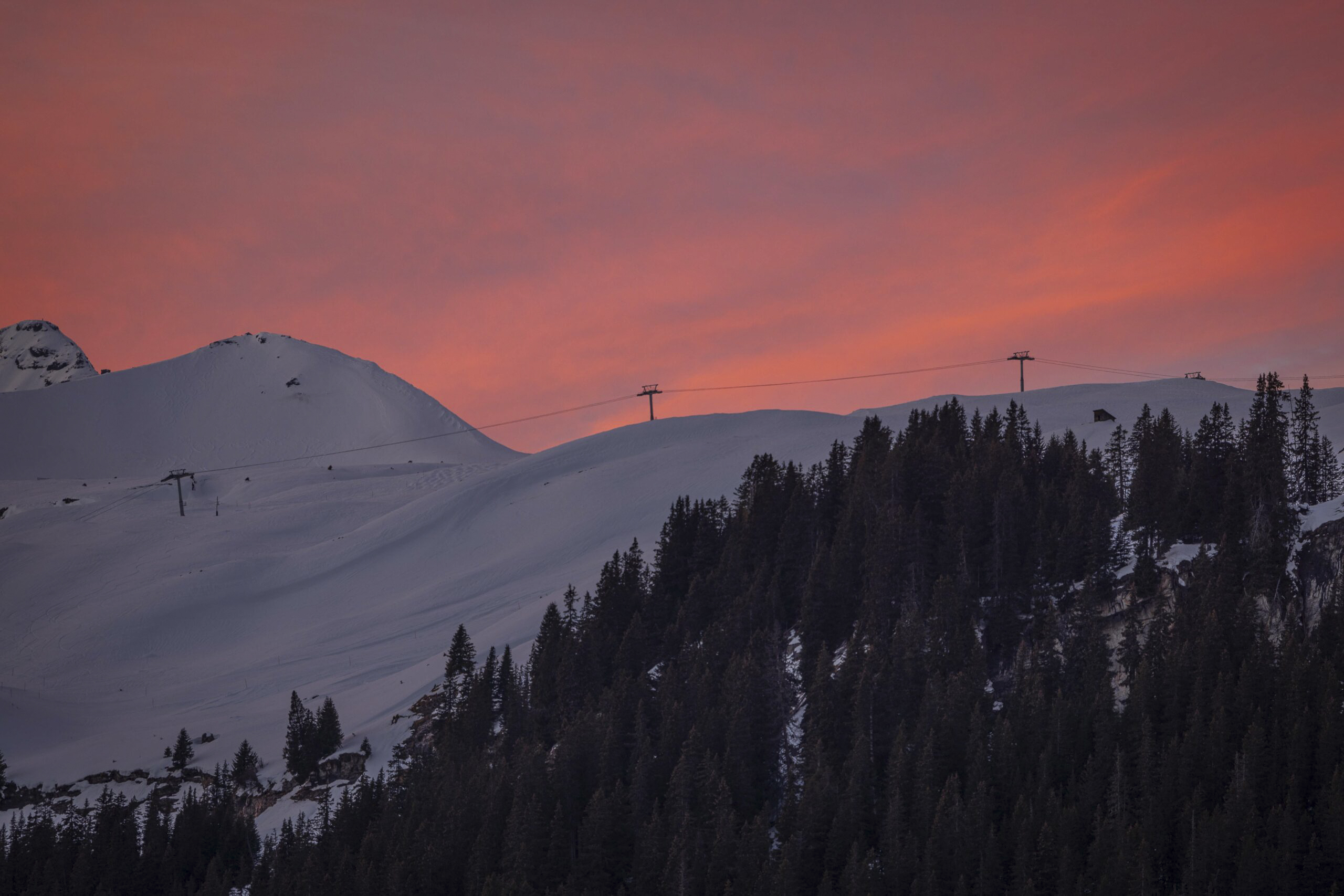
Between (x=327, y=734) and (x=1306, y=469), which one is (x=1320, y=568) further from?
(x=327, y=734)

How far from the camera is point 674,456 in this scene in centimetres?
14512

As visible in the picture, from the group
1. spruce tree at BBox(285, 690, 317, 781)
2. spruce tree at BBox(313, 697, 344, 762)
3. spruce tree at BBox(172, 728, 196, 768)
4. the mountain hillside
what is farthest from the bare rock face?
spruce tree at BBox(172, 728, 196, 768)

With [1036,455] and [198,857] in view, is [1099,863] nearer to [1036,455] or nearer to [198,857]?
[1036,455]

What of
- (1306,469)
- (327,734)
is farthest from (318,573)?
(1306,469)

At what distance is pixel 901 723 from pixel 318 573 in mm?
84618

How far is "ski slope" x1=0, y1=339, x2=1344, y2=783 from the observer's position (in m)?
91.1

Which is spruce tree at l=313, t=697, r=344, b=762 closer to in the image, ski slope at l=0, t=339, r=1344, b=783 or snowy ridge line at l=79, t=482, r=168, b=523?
ski slope at l=0, t=339, r=1344, b=783

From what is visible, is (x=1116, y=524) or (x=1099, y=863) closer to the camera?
(x=1099, y=863)

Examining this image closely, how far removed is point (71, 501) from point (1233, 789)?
169 m

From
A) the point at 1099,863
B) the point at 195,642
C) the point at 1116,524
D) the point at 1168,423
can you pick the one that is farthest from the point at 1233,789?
the point at 195,642

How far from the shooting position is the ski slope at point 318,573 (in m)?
91.1

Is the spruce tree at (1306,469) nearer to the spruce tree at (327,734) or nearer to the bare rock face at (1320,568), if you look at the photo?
the bare rock face at (1320,568)

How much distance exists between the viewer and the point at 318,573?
124m

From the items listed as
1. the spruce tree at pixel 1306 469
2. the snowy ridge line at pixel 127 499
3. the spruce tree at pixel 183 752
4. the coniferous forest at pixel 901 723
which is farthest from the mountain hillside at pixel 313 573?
the spruce tree at pixel 1306 469
